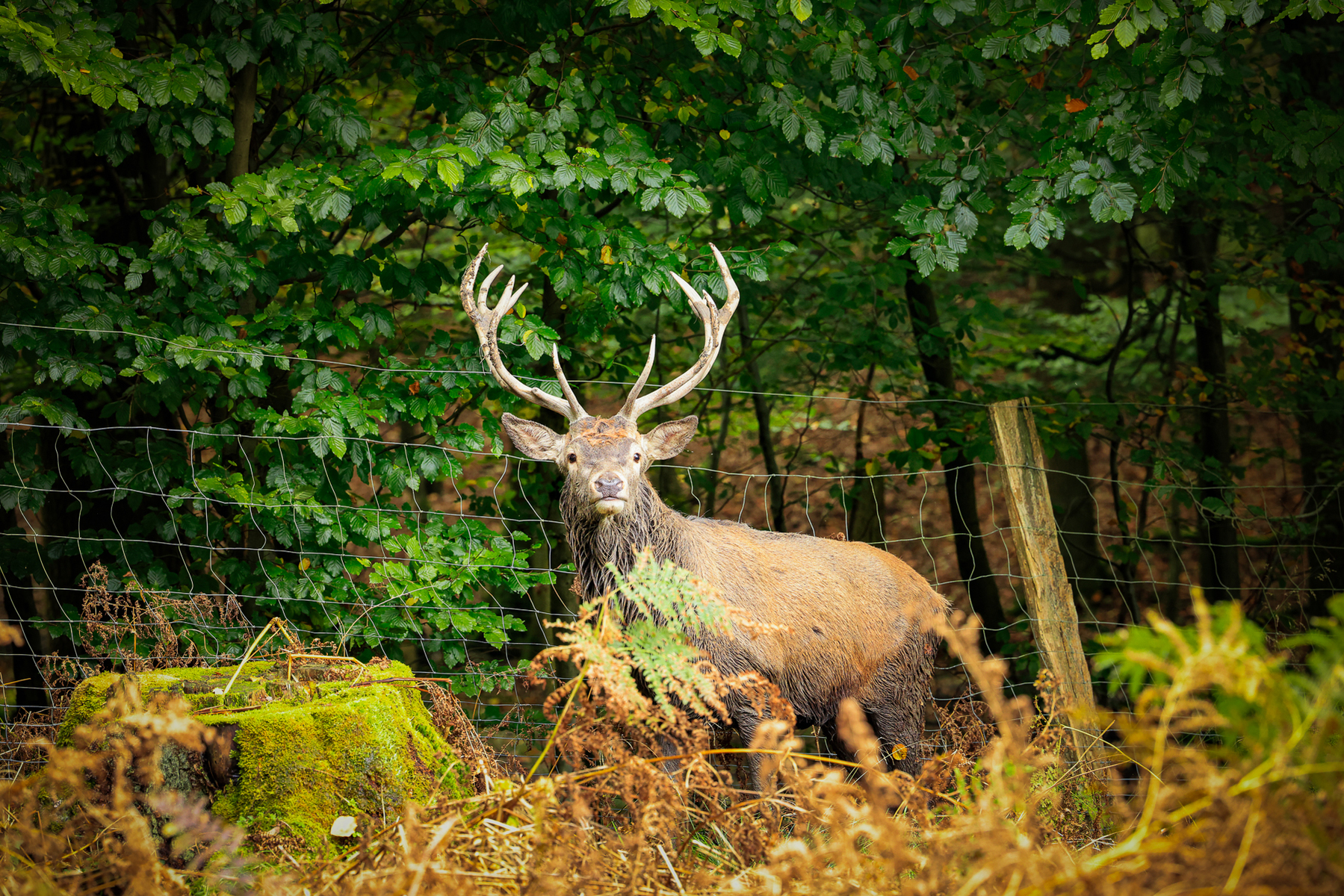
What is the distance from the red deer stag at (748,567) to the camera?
14.2ft

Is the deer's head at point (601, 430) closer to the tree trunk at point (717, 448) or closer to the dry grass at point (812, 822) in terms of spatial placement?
the dry grass at point (812, 822)

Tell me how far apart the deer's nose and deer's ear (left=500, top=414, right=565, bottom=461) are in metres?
0.61

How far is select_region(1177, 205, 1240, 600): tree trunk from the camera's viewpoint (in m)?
8.25

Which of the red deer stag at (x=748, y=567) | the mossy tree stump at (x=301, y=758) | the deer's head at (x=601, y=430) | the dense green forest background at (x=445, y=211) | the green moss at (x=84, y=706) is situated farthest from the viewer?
the dense green forest background at (x=445, y=211)

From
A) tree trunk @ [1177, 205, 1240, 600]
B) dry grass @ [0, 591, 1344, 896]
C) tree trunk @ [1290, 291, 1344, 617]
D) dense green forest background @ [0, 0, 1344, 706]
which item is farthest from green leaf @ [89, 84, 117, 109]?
tree trunk @ [1290, 291, 1344, 617]

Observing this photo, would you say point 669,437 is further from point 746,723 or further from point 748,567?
point 746,723

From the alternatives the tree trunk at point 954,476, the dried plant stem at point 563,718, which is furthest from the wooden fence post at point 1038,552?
the dried plant stem at point 563,718

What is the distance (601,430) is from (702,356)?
728mm

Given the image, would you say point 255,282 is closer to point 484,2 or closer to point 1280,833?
point 484,2

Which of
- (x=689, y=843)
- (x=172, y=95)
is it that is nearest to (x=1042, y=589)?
(x=689, y=843)

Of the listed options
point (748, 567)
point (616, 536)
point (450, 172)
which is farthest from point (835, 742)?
point (450, 172)

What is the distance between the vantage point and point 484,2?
6.55 meters

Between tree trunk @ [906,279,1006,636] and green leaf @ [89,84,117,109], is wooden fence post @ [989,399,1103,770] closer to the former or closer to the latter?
tree trunk @ [906,279,1006,636]

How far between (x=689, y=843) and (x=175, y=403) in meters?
4.12
